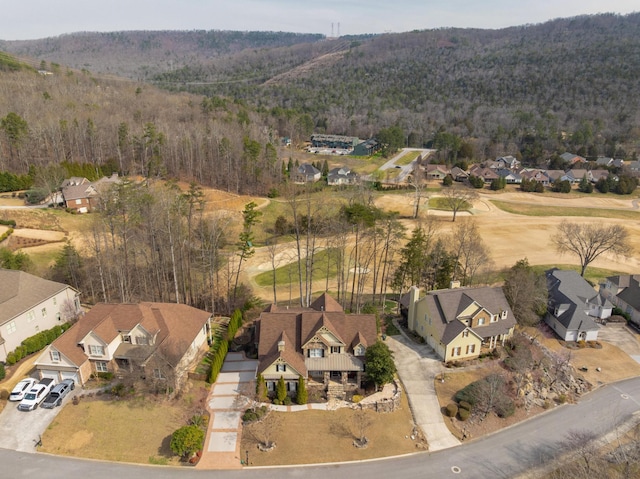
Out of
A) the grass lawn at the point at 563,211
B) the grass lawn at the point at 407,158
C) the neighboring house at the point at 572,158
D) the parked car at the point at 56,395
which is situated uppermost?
the neighboring house at the point at 572,158

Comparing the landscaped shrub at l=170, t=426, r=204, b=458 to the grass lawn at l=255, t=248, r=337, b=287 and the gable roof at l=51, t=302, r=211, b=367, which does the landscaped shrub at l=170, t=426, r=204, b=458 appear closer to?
the gable roof at l=51, t=302, r=211, b=367

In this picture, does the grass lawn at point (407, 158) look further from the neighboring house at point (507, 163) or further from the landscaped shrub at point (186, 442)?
the landscaped shrub at point (186, 442)

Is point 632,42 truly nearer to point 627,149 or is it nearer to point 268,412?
point 627,149

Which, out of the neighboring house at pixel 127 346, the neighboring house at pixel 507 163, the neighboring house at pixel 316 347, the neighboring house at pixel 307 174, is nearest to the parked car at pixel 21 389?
the neighboring house at pixel 127 346

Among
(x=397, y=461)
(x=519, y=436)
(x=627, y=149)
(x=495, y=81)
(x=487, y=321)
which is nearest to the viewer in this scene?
(x=397, y=461)

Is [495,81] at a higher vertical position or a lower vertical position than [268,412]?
higher

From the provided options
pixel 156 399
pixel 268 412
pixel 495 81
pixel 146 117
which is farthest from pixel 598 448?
pixel 495 81
